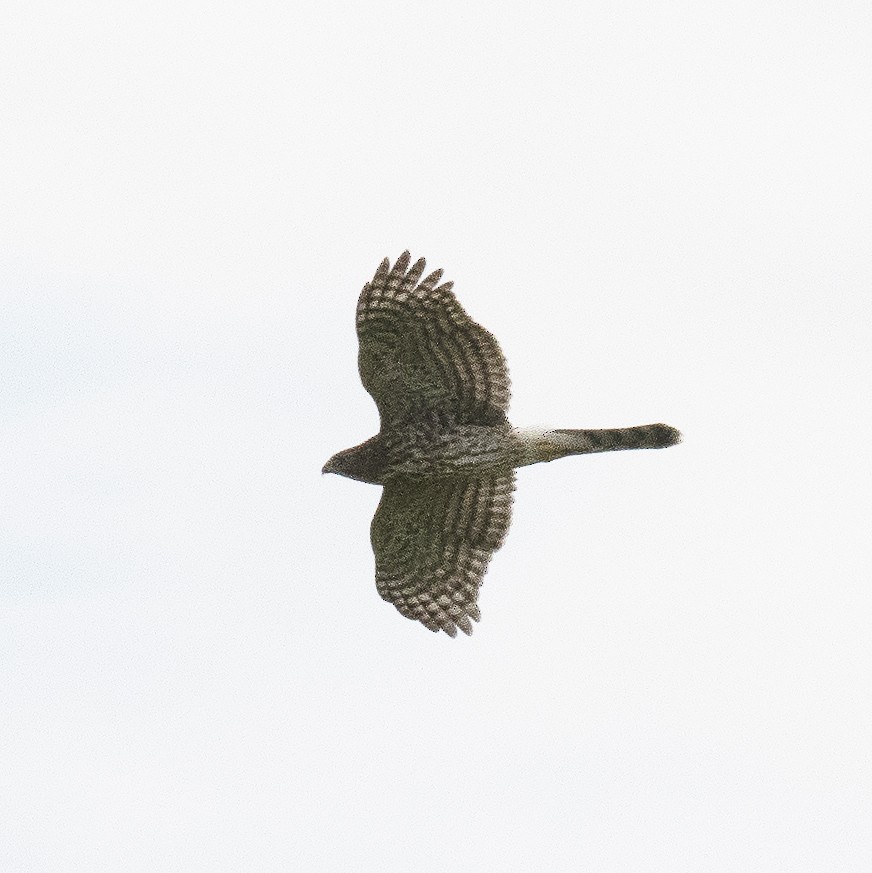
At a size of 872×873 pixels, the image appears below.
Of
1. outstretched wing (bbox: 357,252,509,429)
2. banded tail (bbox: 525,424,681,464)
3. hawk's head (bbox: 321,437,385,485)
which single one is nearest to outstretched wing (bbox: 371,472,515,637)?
hawk's head (bbox: 321,437,385,485)

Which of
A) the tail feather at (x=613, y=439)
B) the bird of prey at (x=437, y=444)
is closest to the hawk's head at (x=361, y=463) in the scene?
the bird of prey at (x=437, y=444)

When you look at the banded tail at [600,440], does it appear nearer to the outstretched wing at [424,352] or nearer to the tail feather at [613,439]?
the tail feather at [613,439]

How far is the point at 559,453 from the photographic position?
18.8 meters

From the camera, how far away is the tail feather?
1870 centimetres

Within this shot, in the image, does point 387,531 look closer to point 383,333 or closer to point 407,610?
point 407,610

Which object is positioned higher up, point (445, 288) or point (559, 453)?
point (445, 288)

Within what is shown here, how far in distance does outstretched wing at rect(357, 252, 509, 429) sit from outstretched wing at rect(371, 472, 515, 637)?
1079 millimetres

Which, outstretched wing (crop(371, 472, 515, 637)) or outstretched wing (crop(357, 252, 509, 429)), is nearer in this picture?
outstretched wing (crop(357, 252, 509, 429))

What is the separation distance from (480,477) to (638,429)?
153 cm

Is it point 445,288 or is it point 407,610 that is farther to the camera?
point 407,610

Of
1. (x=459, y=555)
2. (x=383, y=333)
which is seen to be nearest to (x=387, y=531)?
(x=459, y=555)

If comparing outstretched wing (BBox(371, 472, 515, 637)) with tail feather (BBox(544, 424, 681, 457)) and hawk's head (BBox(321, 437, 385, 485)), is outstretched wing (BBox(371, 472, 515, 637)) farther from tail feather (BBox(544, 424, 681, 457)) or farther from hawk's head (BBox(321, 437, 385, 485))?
tail feather (BBox(544, 424, 681, 457))

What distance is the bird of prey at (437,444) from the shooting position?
18281 mm

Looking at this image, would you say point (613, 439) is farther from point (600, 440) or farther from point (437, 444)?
point (437, 444)
